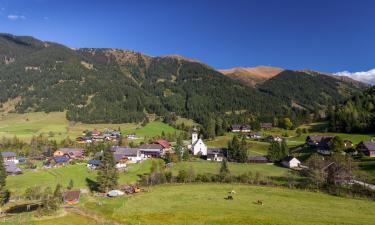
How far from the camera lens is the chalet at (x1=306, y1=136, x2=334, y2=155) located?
123 m

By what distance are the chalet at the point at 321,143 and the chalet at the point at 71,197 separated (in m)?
80.4

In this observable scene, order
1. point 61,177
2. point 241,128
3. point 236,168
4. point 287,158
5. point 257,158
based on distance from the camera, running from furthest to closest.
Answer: point 241,128, point 257,158, point 287,158, point 236,168, point 61,177

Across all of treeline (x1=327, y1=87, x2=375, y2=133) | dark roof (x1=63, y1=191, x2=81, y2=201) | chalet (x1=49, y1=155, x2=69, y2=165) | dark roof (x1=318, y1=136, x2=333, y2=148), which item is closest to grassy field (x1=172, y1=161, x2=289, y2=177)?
dark roof (x1=318, y1=136, x2=333, y2=148)

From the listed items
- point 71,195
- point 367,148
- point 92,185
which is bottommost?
point 92,185

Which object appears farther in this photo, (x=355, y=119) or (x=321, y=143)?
(x=355, y=119)

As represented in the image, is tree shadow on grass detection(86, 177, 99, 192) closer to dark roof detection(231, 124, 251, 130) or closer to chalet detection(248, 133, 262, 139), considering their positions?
chalet detection(248, 133, 262, 139)

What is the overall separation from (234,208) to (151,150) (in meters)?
77.0

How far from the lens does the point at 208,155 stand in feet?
426

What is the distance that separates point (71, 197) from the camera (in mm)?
72688

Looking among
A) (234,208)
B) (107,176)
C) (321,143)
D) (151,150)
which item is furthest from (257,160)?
(234,208)

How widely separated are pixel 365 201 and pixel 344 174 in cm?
1220

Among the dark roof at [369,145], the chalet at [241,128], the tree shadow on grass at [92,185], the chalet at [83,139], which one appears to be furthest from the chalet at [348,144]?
the chalet at [83,139]

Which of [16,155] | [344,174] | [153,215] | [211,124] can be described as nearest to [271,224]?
[153,215]

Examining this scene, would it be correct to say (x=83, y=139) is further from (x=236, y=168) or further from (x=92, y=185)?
(x=236, y=168)
